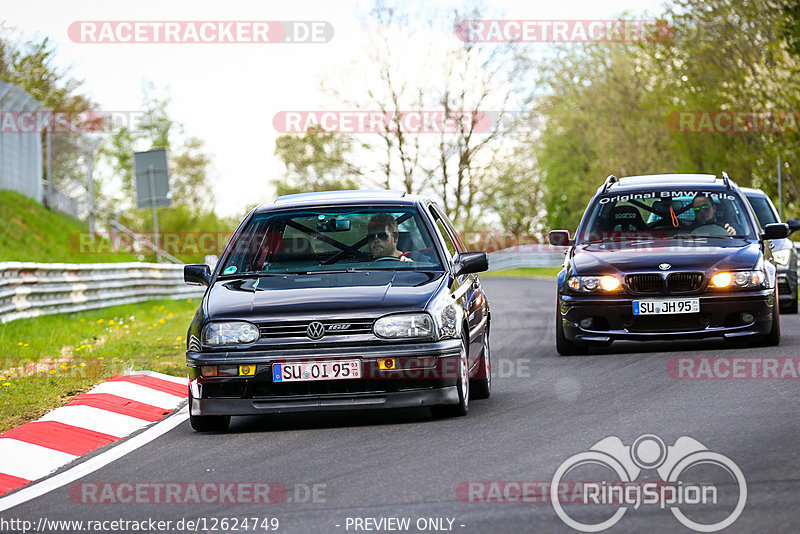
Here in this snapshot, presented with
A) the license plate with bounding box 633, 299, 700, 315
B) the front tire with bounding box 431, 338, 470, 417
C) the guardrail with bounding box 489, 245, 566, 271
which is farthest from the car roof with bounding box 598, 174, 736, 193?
the guardrail with bounding box 489, 245, 566, 271

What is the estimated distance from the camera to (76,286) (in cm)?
2162

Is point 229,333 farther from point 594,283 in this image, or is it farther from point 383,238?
point 594,283

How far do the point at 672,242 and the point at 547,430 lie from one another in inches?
217

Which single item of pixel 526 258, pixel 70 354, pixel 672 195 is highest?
pixel 672 195

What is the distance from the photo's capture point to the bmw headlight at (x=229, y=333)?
8297 millimetres

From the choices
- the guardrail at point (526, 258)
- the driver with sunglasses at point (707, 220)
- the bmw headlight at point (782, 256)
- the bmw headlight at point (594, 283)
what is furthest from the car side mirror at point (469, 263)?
the guardrail at point (526, 258)

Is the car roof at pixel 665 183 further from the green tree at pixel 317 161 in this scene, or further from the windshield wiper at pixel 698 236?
the green tree at pixel 317 161

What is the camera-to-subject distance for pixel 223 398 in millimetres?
8328

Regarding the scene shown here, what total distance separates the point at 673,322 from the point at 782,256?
246 inches

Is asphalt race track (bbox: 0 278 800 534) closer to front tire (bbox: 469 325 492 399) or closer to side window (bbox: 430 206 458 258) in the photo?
front tire (bbox: 469 325 492 399)

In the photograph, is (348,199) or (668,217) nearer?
(348,199)

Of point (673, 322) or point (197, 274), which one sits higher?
point (197, 274)

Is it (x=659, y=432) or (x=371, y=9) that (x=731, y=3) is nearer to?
(x=371, y=9)

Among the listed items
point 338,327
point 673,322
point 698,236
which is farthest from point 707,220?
point 338,327
